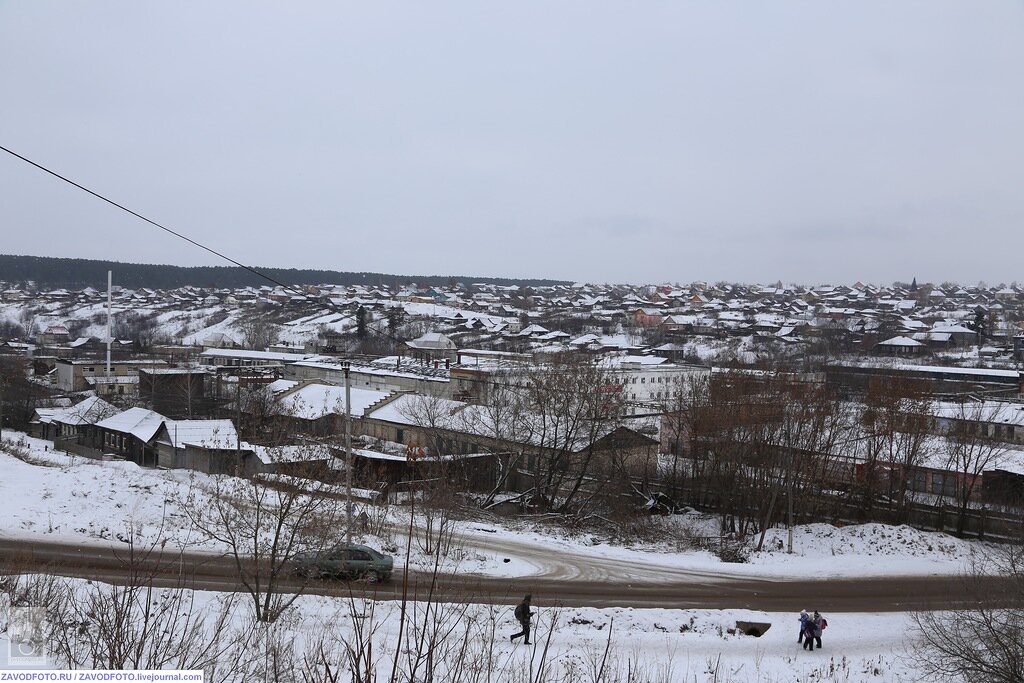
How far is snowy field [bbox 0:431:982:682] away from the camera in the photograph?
920cm

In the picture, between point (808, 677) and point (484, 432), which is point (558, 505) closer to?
point (484, 432)

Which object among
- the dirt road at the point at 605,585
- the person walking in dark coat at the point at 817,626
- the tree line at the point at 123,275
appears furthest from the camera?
the tree line at the point at 123,275

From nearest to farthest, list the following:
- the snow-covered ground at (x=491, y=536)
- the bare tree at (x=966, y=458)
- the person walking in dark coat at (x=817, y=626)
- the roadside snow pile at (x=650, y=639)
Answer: the roadside snow pile at (x=650, y=639), the person walking in dark coat at (x=817, y=626), the snow-covered ground at (x=491, y=536), the bare tree at (x=966, y=458)

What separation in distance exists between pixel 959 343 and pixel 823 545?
203 ft

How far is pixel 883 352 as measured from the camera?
6119 cm

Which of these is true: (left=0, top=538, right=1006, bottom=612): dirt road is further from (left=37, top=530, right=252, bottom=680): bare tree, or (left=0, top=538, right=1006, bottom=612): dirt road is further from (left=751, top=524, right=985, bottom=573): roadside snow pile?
(left=37, top=530, right=252, bottom=680): bare tree

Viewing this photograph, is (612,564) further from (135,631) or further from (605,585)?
(135,631)

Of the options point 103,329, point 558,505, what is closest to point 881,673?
point 558,505

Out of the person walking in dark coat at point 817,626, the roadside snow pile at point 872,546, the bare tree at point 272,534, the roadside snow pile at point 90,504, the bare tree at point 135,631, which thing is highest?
the bare tree at point 135,631

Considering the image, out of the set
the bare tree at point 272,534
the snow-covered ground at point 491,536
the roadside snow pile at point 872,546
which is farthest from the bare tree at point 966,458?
the bare tree at point 272,534

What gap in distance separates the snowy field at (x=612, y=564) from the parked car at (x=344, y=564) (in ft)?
1.50

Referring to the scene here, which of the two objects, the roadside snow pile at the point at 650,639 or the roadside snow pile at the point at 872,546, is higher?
the roadside snow pile at the point at 650,639

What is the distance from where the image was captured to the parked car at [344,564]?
999 centimetres

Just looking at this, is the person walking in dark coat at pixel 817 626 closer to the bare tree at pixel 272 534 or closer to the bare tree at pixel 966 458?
the bare tree at pixel 272 534
